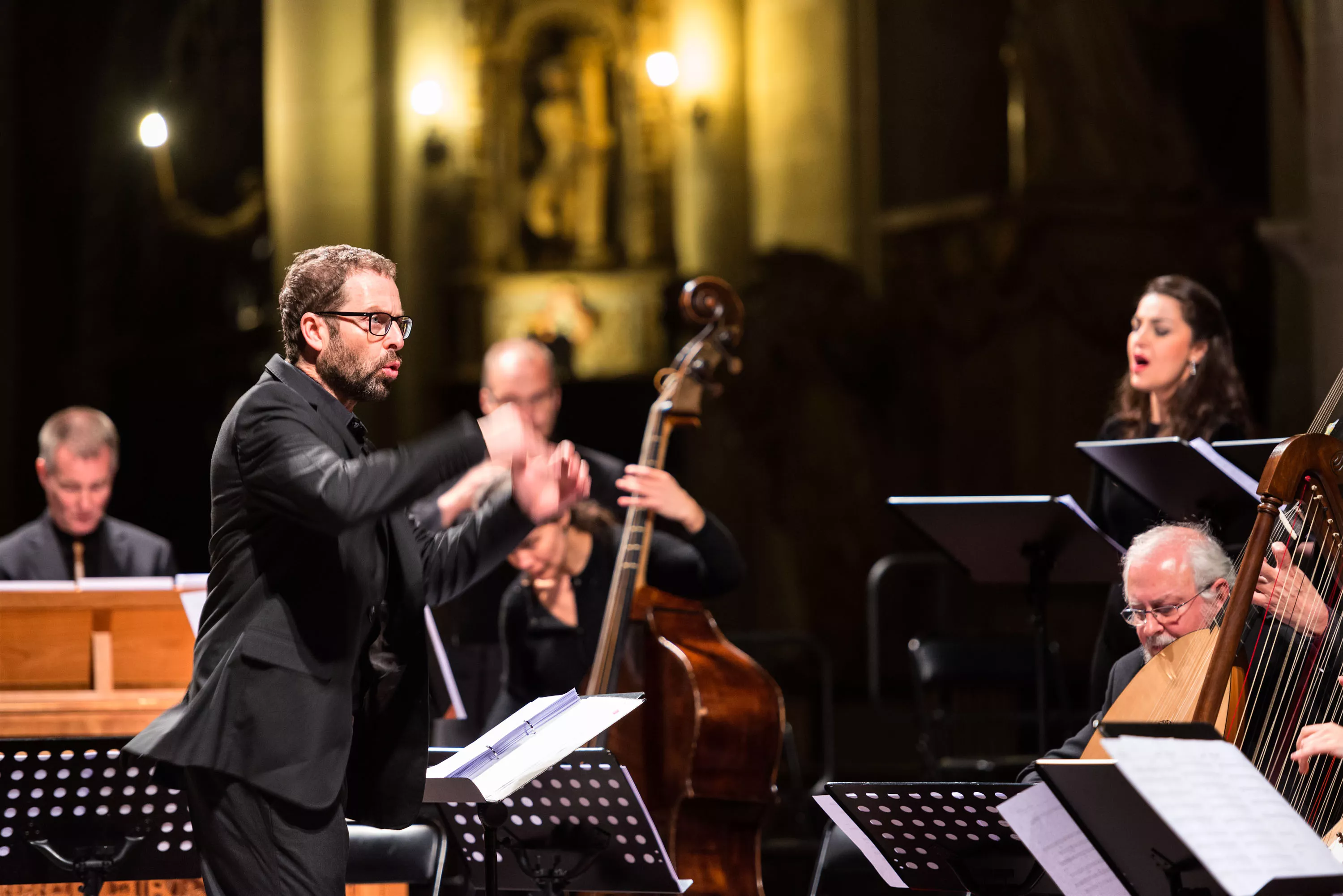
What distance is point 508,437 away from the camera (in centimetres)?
253

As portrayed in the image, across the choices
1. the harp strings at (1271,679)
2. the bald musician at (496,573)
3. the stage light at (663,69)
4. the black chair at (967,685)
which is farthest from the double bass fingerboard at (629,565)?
the stage light at (663,69)

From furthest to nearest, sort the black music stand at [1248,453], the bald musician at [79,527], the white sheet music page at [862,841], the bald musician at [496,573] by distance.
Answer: the bald musician at [79,527], the bald musician at [496,573], the black music stand at [1248,453], the white sheet music page at [862,841]

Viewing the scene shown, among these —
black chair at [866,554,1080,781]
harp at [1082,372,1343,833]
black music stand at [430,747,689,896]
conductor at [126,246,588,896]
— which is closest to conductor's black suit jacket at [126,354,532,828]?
conductor at [126,246,588,896]

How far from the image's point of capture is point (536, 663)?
4445 mm

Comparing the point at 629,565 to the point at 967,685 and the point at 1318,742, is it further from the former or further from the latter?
the point at 967,685

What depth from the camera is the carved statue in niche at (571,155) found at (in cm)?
906

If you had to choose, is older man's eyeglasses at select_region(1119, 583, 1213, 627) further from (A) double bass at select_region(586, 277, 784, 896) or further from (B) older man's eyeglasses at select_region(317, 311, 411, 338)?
(B) older man's eyeglasses at select_region(317, 311, 411, 338)

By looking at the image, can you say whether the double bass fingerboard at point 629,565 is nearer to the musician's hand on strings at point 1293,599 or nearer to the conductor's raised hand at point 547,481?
the conductor's raised hand at point 547,481

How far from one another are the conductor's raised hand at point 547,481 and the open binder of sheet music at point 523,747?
1.35 ft

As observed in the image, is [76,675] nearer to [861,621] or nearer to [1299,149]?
[861,621]

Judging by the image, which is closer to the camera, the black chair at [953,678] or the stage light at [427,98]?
the black chair at [953,678]

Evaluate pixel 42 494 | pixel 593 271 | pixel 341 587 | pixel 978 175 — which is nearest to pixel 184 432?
pixel 42 494

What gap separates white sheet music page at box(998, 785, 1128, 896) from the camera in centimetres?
247

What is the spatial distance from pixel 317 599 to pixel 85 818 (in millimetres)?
984
